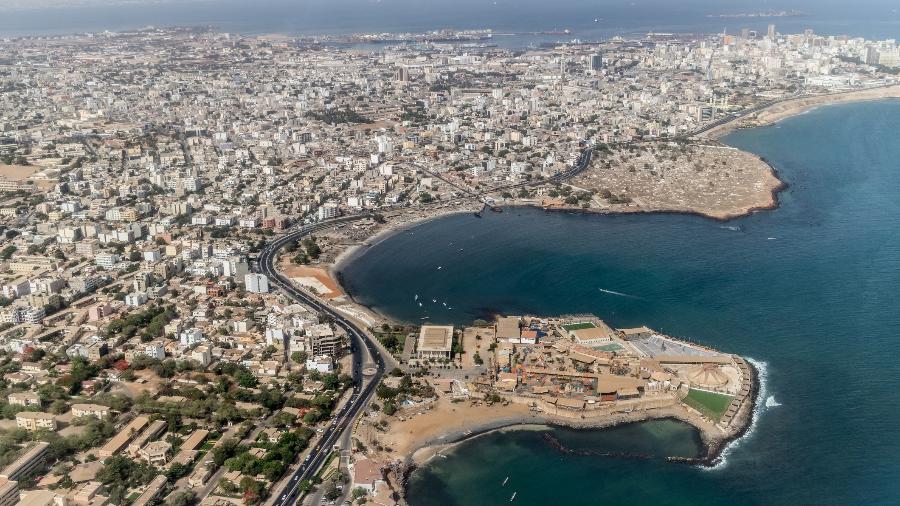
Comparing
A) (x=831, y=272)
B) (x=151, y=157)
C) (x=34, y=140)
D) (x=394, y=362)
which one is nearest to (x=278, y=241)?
(x=394, y=362)

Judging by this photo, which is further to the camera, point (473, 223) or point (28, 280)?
point (473, 223)

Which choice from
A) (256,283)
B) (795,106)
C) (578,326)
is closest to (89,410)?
(256,283)

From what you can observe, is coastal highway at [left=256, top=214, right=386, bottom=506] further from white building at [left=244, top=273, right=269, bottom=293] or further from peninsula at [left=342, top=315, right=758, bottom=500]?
white building at [left=244, top=273, right=269, bottom=293]

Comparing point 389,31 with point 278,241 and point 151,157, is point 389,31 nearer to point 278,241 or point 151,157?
point 151,157

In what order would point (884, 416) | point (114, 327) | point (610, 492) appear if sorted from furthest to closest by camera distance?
point (114, 327)
point (884, 416)
point (610, 492)

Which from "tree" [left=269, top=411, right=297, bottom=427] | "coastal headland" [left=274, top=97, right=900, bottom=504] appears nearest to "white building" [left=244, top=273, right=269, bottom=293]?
"coastal headland" [left=274, top=97, right=900, bottom=504]

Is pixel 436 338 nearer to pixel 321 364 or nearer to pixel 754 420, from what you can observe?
pixel 321 364

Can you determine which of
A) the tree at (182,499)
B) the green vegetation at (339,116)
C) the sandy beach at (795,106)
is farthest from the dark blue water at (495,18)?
the tree at (182,499)
